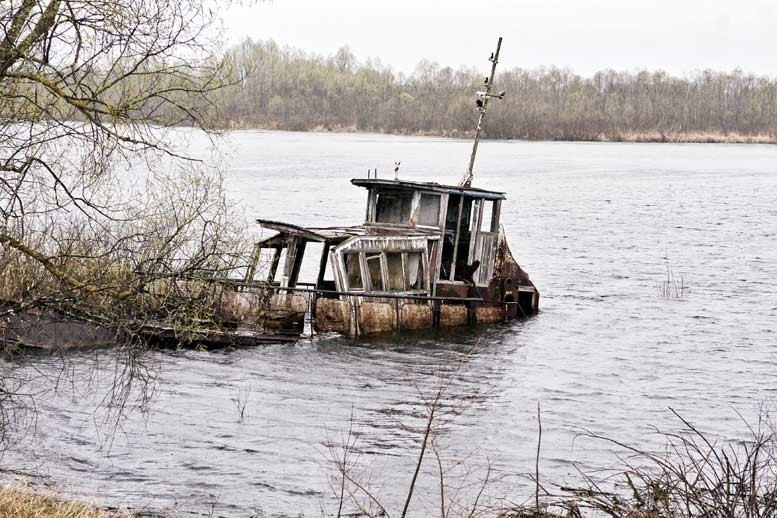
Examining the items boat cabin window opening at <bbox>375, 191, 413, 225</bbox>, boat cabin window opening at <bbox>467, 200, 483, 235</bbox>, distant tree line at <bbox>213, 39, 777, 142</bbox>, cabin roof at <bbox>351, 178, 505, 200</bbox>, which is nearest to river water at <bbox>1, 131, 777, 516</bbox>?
boat cabin window opening at <bbox>467, 200, 483, 235</bbox>

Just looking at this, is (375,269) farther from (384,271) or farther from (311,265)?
(311,265)

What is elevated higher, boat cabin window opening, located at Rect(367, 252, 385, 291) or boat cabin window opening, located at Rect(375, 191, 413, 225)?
boat cabin window opening, located at Rect(375, 191, 413, 225)

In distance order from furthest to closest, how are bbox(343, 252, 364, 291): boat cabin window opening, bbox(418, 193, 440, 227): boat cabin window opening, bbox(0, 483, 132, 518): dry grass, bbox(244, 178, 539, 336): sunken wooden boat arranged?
bbox(418, 193, 440, 227): boat cabin window opening < bbox(343, 252, 364, 291): boat cabin window opening < bbox(244, 178, 539, 336): sunken wooden boat < bbox(0, 483, 132, 518): dry grass

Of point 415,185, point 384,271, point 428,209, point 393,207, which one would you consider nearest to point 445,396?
point 384,271

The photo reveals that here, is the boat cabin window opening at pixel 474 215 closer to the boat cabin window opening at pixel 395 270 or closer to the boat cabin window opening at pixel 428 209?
the boat cabin window opening at pixel 428 209

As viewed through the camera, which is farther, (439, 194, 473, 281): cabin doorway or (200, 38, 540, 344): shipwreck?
(439, 194, 473, 281): cabin doorway

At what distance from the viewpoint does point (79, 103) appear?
848 centimetres

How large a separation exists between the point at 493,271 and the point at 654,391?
21.2 ft

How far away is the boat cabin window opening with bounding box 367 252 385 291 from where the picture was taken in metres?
23.2

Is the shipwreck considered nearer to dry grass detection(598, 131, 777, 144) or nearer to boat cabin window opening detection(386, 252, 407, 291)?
boat cabin window opening detection(386, 252, 407, 291)

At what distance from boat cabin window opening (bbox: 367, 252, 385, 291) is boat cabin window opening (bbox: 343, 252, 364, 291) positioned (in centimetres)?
23

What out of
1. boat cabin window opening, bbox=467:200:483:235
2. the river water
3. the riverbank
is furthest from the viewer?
the riverbank

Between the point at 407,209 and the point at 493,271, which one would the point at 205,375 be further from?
the point at 493,271

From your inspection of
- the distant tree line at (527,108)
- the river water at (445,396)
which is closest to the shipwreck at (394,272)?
the river water at (445,396)
